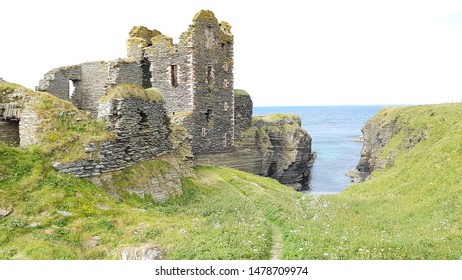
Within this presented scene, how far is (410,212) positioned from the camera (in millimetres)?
24688

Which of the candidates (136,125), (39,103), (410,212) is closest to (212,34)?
(136,125)

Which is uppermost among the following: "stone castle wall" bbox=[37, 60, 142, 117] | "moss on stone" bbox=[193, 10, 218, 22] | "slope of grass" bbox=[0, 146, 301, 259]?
"moss on stone" bbox=[193, 10, 218, 22]

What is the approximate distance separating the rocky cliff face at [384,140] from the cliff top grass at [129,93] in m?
31.5

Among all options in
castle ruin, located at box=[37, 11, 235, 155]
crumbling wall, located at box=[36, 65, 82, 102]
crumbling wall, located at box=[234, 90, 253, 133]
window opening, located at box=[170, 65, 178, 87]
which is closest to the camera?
crumbling wall, located at box=[36, 65, 82, 102]

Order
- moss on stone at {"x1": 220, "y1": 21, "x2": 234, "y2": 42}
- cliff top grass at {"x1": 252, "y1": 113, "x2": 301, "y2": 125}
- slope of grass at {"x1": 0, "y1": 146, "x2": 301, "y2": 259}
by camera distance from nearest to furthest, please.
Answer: slope of grass at {"x1": 0, "y1": 146, "x2": 301, "y2": 259} < moss on stone at {"x1": 220, "y1": 21, "x2": 234, "y2": 42} < cliff top grass at {"x1": 252, "y1": 113, "x2": 301, "y2": 125}

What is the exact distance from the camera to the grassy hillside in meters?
13.5

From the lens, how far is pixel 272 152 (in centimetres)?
5216

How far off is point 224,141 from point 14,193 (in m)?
25.8

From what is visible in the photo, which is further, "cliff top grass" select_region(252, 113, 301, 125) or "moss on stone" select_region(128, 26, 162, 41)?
"cliff top grass" select_region(252, 113, 301, 125)

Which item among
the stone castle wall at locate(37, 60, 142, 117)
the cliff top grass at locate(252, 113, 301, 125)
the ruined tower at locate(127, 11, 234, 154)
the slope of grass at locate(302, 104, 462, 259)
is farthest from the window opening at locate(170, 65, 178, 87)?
the cliff top grass at locate(252, 113, 301, 125)

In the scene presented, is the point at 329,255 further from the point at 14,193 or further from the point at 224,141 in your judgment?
the point at 224,141

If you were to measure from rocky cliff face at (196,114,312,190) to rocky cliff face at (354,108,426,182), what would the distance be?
10678mm

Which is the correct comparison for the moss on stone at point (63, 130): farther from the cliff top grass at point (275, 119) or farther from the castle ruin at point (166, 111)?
the cliff top grass at point (275, 119)

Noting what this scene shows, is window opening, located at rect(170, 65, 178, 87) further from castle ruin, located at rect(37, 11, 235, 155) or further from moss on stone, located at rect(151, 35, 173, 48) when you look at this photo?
moss on stone, located at rect(151, 35, 173, 48)
